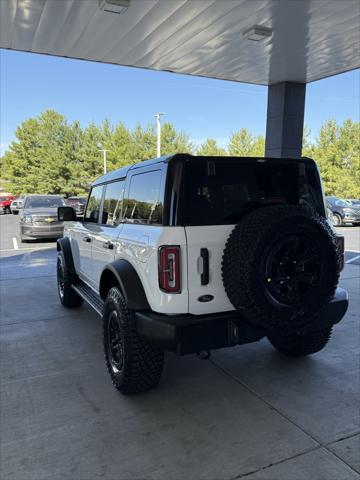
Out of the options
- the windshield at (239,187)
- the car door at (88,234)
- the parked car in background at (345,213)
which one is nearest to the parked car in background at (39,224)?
the car door at (88,234)

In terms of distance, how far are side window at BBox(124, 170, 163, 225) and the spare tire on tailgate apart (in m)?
0.62

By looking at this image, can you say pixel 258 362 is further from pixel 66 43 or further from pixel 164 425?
pixel 66 43

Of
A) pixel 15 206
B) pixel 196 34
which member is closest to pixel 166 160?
pixel 196 34

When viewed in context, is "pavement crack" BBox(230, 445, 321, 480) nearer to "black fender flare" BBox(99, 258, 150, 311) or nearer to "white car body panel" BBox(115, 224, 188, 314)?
"white car body panel" BBox(115, 224, 188, 314)

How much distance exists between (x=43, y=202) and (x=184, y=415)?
12.6m

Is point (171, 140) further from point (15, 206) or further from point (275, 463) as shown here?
point (275, 463)

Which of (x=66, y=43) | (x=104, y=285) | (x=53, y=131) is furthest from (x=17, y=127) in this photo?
(x=104, y=285)

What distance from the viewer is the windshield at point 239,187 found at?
2.82 m

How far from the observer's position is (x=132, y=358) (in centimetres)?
297

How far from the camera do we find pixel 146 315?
111 inches

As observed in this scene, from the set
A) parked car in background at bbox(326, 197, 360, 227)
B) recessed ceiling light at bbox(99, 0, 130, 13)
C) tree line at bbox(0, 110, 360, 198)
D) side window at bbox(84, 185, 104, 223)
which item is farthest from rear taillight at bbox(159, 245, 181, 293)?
tree line at bbox(0, 110, 360, 198)

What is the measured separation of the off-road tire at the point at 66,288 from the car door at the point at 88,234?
27 centimetres

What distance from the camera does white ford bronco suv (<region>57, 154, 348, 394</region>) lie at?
2.64m

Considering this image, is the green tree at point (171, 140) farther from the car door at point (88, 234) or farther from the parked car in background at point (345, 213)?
the car door at point (88, 234)
